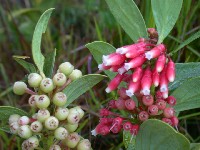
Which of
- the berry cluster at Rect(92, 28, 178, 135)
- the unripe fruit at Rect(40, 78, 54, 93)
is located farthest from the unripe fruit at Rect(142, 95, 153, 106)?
the unripe fruit at Rect(40, 78, 54, 93)

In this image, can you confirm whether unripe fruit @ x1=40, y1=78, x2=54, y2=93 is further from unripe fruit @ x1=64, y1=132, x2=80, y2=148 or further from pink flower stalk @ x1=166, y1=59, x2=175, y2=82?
pink flower stalk @ x1=166, y1=59, x2=175, y2=82

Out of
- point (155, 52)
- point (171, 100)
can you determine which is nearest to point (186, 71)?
point (171, 100)

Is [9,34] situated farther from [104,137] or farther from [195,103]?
[195,103]

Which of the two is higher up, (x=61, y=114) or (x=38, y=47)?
(x=38, y=47)

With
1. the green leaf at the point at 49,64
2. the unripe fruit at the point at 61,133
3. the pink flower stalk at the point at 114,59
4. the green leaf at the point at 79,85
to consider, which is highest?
the pink flower stalk at the point at 114,59

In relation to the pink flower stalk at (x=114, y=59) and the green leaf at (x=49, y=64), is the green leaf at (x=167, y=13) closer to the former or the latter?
the pink flower stalk at (x=114, y=59)

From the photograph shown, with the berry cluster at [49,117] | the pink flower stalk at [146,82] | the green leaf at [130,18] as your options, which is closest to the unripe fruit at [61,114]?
the berry cluster at [49,117]

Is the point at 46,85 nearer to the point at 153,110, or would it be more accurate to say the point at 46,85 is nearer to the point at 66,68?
the point at 66,68
